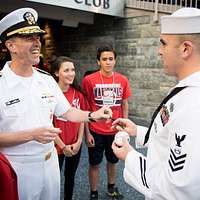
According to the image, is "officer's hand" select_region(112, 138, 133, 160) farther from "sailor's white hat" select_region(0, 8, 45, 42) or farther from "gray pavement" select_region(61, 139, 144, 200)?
"gray pavement" select_region(61, 139, 144, 200)

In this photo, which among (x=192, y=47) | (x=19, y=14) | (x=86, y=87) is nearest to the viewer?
(x=192, y=47)

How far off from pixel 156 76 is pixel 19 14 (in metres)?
6.30

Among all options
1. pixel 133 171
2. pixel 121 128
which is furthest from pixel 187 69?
pixel 121 128

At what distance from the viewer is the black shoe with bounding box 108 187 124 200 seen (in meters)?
4.06

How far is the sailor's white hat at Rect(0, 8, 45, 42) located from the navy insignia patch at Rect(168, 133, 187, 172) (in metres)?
1.28

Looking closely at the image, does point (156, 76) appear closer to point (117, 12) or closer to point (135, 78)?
point (135, 78)

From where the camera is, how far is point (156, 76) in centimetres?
830

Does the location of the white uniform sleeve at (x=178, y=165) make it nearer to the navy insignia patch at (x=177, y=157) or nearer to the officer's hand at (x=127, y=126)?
the navy insignia patch at (x=177, y=157)

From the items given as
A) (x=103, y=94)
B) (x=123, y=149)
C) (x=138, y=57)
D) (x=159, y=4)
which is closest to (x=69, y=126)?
(x=103, y=94)

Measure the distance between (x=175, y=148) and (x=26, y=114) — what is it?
3.54 feet

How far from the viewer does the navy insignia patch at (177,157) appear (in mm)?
1384

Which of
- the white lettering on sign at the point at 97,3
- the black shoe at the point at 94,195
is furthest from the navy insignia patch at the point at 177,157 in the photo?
the white lettering on sign at the point at 97,3

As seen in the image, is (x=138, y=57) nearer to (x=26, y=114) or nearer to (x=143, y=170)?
(x=26, y=114)

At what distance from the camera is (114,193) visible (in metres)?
4.09
